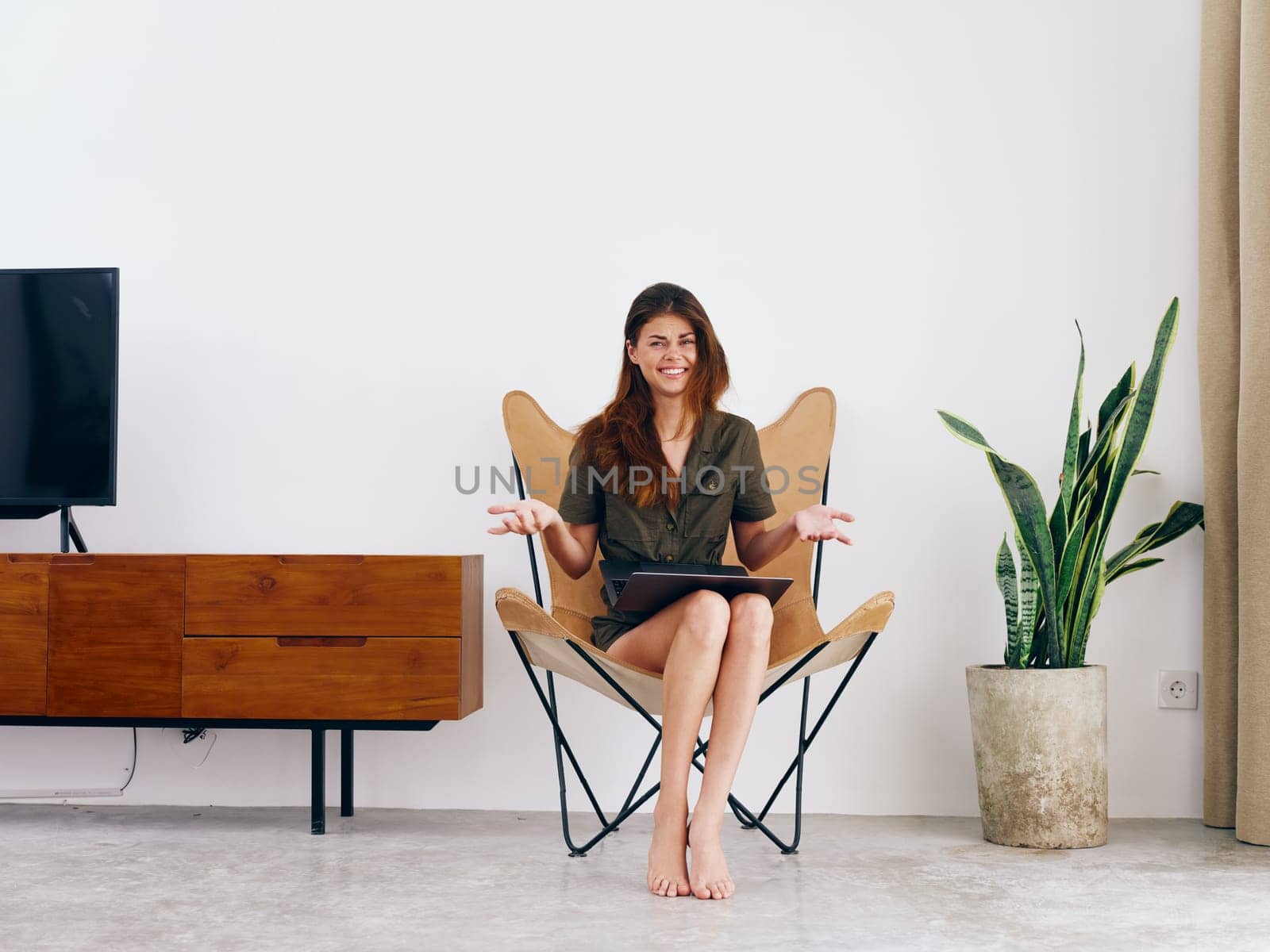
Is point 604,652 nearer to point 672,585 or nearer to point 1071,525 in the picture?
point 672,585

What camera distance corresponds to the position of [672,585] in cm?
202

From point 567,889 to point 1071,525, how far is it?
4.42 feet

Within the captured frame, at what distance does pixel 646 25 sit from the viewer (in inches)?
113

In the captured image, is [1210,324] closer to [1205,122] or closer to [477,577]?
[1205,122]

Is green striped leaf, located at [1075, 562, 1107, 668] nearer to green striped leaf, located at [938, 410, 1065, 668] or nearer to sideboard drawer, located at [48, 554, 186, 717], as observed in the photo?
green striped leaf, located at [938, 410, 1065, 668]

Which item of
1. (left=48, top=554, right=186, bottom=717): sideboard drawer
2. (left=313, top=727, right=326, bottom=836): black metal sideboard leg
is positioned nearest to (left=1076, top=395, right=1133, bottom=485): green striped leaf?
(left=313, top=727, right=326, bottom=836): black metal sideboard leg

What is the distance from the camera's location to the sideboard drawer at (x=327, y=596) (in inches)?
92.9

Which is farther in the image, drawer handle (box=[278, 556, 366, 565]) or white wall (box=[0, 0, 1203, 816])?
white wall (box=[0, 0, 1203, 816])

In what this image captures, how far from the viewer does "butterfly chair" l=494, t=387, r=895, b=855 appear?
200cm

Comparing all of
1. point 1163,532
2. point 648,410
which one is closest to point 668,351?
point 648,410

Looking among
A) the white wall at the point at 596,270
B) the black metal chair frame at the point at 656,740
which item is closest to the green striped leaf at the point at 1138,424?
the white wall at the point at 596,270

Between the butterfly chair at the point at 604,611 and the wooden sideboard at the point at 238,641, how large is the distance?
0.22 metres

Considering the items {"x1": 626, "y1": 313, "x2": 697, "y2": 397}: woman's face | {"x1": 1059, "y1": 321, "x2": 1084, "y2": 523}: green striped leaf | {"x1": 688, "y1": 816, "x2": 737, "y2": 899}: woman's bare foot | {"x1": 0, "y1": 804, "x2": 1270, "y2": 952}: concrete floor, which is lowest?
{"x1": 0, "y1": 804, "x2": 1270, "y2": 952}: concrete floor

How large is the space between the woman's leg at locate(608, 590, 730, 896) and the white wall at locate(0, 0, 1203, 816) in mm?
827
